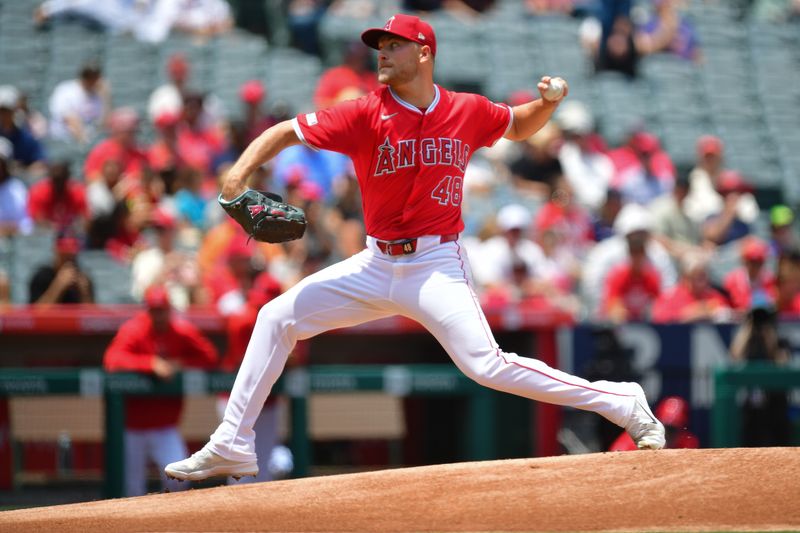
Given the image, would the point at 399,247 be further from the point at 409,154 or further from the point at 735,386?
the point at 735,386

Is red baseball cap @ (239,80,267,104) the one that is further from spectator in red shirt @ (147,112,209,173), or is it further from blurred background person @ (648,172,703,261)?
blurred background person @ (648,172,703,261)

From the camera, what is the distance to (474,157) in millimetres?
11922

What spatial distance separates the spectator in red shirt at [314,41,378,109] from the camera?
11.7 meters

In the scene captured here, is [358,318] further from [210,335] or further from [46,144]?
[46,144]

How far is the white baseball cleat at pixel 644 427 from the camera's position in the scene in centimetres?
533

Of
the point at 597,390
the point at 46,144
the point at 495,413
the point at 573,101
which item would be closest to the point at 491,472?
the point at 597,390

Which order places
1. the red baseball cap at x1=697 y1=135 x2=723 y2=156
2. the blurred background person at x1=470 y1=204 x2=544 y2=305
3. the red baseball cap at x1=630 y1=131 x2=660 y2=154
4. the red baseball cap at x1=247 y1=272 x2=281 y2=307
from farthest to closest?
1. the red baseball cap at x1=630 y1=131 x2=660 y2=154
2. the red baseball cap at x1=697 y1=135 x2=723 y2=156
3. the blurred background person at x1=470 y1=204 x2=544 y2=305
4. the red baseball cap at x1=247 y1=272 x2=281 y2=307

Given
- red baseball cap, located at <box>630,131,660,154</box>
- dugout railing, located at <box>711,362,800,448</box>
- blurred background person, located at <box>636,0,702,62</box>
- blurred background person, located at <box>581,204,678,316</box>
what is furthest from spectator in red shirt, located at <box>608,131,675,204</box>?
dugout railing, located at <box>711,362,800,448</box>

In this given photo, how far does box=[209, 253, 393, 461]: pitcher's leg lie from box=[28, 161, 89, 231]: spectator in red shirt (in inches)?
202

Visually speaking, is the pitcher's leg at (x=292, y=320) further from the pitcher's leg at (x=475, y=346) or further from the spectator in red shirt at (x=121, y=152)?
the spectator in red shirt at (x=121, y=152)

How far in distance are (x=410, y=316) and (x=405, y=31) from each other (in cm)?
115

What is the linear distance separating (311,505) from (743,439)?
→ 4483mm

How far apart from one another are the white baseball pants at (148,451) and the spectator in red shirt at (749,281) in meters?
4.45

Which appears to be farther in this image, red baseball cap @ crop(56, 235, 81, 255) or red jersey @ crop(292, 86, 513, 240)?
red baseball cap @ crop(56, 235, 81, 255)
